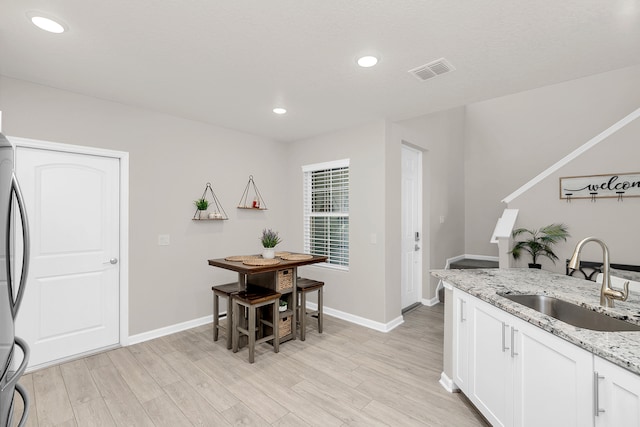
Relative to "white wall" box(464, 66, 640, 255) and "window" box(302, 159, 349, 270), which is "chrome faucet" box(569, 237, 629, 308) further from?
"white wall" box(464, 66, 640, 255)

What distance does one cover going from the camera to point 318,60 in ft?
7.44

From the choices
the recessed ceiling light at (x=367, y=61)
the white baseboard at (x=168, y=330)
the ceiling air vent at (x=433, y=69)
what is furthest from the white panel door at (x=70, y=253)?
the ceiling air vent at (x=433, y=69)

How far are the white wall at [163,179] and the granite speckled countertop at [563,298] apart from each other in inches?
112

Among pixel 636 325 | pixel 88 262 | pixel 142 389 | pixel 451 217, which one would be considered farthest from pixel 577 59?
pixel 88 262

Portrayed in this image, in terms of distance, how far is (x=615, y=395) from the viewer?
3.59 ft

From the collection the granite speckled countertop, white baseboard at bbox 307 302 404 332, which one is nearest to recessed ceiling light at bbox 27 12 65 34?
the granite speckled countertop

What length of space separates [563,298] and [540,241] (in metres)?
2.38

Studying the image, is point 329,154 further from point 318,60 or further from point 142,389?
point 142,389

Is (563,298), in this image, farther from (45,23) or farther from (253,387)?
(45,23)

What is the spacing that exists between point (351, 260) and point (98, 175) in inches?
121

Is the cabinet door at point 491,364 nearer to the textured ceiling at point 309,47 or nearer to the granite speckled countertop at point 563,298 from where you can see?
the granite speckled countertop at point 563,298

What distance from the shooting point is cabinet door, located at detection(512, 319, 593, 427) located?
1226 millimetres

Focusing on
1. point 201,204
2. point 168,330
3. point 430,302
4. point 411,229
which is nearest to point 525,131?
point 411,229

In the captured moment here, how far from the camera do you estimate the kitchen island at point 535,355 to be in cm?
112
